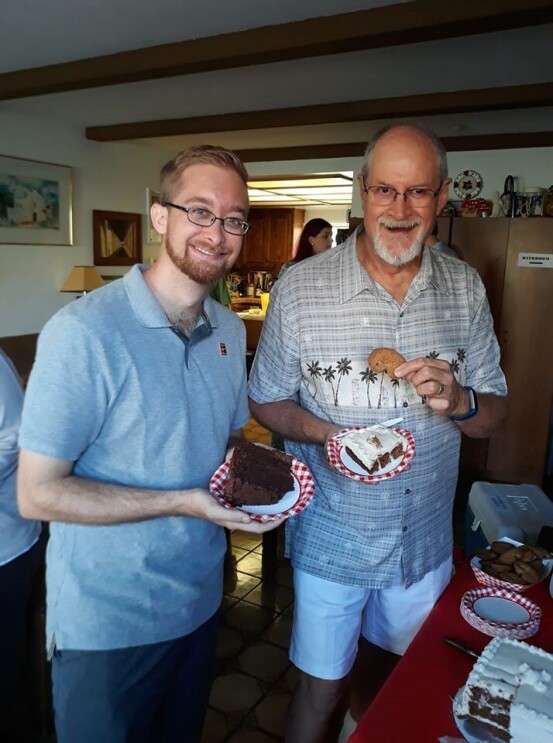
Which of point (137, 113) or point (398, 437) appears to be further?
point (137, 113)

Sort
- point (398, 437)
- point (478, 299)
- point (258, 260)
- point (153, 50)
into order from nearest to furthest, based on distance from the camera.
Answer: point (398, 437), point (478, 299), point (153, 50), point (258, 260)

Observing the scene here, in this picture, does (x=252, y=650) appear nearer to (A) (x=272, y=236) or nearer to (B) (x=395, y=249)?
(B) (x=395, y=249)

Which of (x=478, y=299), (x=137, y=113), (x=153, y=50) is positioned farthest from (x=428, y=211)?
(x=137, y=113)

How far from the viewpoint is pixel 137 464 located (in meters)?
1.18

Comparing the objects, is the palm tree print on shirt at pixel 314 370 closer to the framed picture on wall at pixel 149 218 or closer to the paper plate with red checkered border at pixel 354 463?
the paper plate with red checkered border at pixel 354 463

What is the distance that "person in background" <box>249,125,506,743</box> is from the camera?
1.52 metres

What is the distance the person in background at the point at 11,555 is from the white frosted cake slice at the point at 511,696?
118 cm

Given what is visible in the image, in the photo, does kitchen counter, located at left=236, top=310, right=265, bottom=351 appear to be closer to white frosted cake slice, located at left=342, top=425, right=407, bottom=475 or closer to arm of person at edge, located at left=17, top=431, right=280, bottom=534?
white frosted cake slice, located at left=342, top=425, right=407, bottom=475

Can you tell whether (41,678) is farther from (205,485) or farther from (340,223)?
(340,223)

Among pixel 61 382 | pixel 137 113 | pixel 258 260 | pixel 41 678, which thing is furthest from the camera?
pixel 258 260

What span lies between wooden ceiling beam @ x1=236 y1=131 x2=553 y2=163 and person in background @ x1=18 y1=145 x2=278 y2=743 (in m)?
4.99

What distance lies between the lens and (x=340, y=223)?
12242mm

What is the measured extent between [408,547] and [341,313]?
2.10 ft

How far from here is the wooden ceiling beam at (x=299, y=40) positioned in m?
2.63
